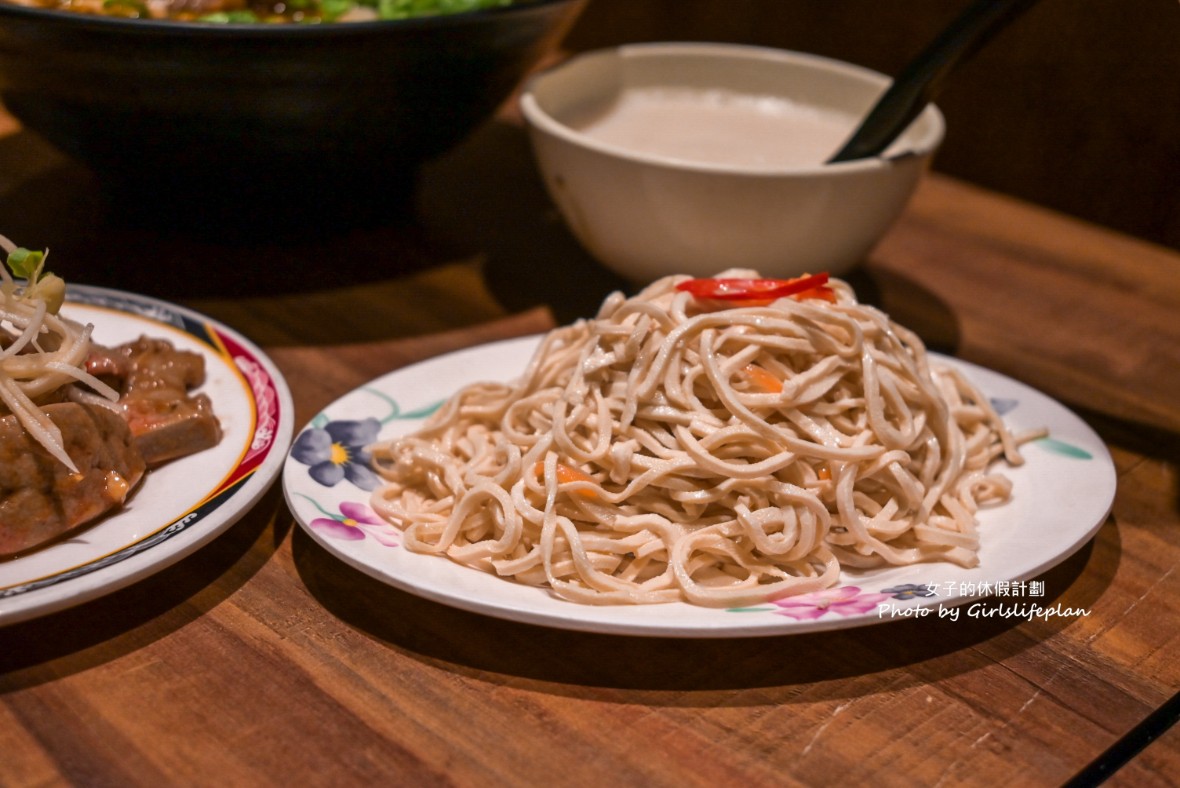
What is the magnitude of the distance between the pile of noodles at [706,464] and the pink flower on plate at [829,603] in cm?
2

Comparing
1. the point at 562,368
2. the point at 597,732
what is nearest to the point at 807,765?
the point at 597,732

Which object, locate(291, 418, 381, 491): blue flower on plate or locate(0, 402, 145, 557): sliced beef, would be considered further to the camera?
locate(291, 418, 381, 491): blue flower on plate

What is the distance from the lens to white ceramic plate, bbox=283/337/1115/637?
109cm

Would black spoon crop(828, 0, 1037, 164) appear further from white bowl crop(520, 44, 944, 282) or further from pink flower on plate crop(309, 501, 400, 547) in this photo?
pink flower on plate crop(309, 501, 400, 547)

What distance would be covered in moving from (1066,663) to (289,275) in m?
1.45

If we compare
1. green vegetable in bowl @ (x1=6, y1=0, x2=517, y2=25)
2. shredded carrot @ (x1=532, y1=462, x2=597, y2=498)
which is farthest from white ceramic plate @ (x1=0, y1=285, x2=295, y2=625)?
green vegetable in bowl @ (x1=6, y1=0, x2=517, y2=25)

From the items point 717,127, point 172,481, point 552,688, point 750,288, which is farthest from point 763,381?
point 717,127

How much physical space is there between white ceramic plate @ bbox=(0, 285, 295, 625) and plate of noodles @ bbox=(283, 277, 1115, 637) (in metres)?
0.06

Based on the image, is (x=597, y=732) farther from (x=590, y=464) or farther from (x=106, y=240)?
(x=106, y=240)

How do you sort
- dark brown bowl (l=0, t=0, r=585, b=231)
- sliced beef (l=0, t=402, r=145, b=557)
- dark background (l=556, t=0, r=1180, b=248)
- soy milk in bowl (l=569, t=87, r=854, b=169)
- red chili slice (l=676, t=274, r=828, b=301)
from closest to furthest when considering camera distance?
sliced beef (l=0, t=402, r=145, b=557) < red chili slice (l=676, t=274, r=828, b=301) < dark brown bowl (l=0, t=0, r=585, b=231) < soy milk in bowl (l=569, t=87, r=854, b=169) < dark background (l=556, t=0, r=1180, b=248)

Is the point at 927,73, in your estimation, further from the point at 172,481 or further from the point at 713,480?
the point at 172,481

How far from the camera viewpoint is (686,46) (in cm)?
230

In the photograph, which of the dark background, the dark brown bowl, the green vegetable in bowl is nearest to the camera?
the dark brown bowl

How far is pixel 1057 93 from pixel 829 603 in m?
2.31
